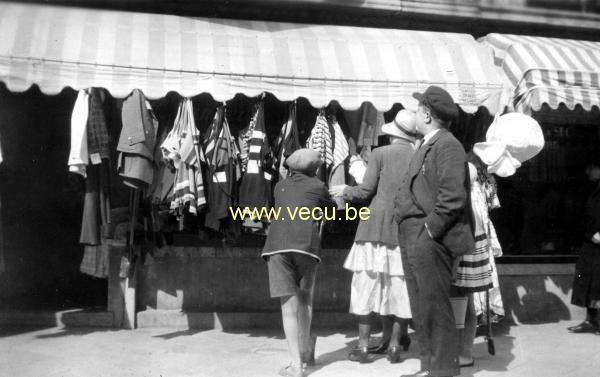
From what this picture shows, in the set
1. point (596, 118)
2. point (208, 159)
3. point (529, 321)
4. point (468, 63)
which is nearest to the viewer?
point (208, 159)

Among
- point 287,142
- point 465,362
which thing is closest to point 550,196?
point 465,362

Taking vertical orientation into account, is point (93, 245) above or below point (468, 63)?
below

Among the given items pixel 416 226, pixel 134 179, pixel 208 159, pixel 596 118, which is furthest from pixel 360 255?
pixel 596 118

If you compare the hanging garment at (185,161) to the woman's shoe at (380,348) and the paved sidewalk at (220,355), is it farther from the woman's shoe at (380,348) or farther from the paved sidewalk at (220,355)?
the woman's shoe at (380,348)

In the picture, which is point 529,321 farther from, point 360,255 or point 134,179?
point 134,179

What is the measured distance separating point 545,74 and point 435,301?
323 centimetres

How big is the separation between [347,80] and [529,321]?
12.1ft


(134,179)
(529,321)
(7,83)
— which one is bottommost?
(529,321)

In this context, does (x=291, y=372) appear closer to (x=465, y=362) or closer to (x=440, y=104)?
(x=465, y=362)

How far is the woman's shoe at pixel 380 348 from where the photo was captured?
5855mm

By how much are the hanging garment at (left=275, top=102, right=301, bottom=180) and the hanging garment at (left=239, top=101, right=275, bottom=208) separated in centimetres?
11

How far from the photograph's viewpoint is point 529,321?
767 cm

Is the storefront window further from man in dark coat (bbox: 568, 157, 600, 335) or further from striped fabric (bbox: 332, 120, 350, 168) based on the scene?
striped fabric (bbox: 332, 120, 350, 168)

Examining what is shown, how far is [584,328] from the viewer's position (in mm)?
7273
